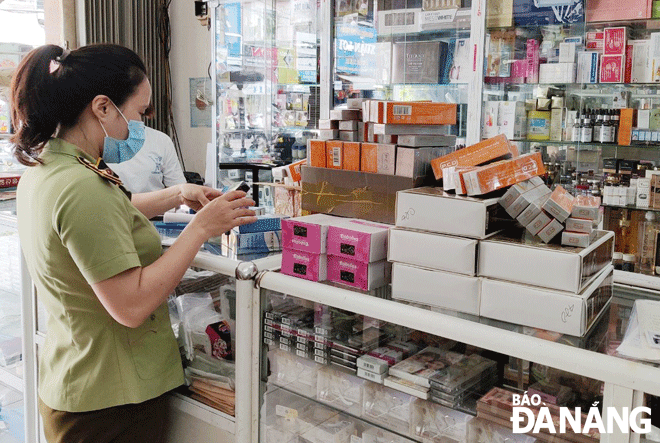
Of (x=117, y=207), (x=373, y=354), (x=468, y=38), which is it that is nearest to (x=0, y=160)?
(x=468, y=38)

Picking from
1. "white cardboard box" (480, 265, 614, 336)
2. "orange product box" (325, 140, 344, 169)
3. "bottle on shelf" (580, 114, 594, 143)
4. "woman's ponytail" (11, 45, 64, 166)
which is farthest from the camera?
"bottle on shelf" (580, 114, 594, 143)

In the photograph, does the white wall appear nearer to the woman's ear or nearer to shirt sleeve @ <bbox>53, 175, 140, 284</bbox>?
the woman's ear

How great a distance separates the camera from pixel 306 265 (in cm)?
159

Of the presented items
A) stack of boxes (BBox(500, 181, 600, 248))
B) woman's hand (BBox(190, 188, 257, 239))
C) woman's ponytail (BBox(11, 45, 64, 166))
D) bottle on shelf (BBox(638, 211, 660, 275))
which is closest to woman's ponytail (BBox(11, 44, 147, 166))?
woman's ponytail (BBox(11, 45, 64, 166))

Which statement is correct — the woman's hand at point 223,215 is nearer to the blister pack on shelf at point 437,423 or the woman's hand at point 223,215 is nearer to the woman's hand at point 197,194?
the woman's hand at point 197,194

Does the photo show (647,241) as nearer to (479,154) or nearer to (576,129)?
(576,129)

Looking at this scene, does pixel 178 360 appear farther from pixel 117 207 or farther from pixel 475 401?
pixel 475 401

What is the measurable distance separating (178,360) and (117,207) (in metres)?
0.53

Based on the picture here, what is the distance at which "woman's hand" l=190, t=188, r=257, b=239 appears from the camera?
1.54 meters

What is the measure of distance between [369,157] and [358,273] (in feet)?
1.07

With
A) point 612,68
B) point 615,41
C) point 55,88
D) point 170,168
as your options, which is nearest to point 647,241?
point 612,68

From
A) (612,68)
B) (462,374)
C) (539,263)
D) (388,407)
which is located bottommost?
(388,407)

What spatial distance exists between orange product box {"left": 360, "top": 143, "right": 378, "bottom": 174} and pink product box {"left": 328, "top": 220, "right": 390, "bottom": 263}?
17cm

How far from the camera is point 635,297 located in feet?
5.18
